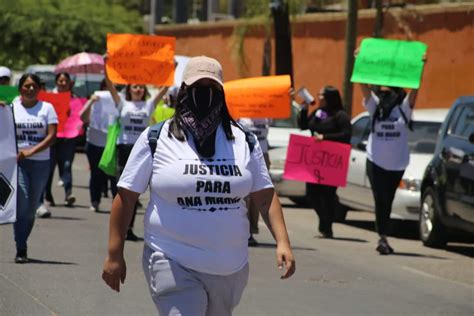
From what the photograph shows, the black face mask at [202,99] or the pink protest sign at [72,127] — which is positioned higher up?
the black face mask at [202,99]

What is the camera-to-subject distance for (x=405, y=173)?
1669cm

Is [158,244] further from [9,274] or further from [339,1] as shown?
[339,1]

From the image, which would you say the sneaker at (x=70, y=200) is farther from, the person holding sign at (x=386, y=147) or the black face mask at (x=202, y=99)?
the black face mask at (x=202, y=99)

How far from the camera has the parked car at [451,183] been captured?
1455cm

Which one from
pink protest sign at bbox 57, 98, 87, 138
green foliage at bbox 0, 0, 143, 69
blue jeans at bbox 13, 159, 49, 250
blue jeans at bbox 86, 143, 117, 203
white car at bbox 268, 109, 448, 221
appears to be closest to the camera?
blue jeans at bbox 13, 159, 49, 250

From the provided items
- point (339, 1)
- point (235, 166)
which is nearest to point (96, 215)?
point (235, 166)

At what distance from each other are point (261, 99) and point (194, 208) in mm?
8817

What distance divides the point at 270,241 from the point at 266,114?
149cm

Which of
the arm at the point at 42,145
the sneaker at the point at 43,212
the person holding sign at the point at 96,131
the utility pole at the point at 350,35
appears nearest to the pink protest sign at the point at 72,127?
the person holding sign at the point at 96,131

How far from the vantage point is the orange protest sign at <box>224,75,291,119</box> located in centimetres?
1492

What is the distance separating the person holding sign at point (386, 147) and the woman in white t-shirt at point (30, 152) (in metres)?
3.59

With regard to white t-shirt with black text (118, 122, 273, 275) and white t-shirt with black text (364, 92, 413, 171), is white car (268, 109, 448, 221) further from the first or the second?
white t-shirt with black text (118, 122, 273, 275)

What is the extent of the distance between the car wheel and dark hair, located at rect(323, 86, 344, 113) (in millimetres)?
1514

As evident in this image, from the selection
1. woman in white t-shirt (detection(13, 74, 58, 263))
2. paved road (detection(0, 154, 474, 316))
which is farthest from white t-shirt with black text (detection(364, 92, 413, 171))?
woman in white t-shirt (detection(13, 74, 58, 263))
